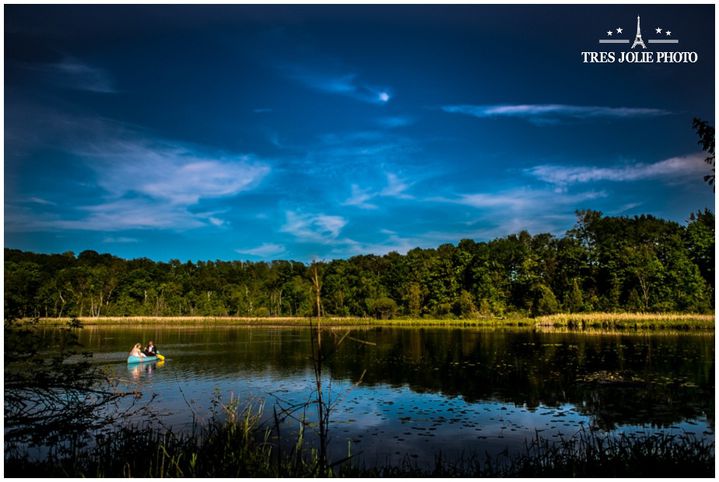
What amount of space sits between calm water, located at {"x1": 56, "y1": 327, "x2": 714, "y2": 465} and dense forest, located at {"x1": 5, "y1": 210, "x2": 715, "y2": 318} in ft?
117

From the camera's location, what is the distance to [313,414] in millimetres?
15102

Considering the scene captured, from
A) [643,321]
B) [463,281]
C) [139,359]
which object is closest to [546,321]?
[643,321]

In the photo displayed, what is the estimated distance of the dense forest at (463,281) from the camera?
66.5 meters

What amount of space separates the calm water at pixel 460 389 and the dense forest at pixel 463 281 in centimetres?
3559

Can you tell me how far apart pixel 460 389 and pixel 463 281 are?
65491 mm

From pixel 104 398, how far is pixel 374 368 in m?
12.9

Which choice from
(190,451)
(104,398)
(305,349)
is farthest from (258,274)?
(190,451)

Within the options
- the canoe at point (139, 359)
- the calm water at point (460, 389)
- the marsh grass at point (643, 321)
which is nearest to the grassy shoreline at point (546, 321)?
the marsh grass at point (643, 321)

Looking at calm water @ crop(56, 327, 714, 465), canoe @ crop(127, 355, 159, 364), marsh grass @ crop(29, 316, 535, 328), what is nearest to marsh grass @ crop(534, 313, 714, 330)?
marsh grass @ crop(29, 316, 535, 328)

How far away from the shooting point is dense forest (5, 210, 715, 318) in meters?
66.5

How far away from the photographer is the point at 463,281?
Answer: 3263 inches

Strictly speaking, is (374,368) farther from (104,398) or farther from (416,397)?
(104,398)

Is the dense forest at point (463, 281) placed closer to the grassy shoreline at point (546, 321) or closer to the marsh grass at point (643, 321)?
the grassy shoreline at point (546, 321)

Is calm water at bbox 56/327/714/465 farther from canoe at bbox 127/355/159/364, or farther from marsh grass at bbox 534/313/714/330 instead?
marsh grass at bbox 534/313/714/330
